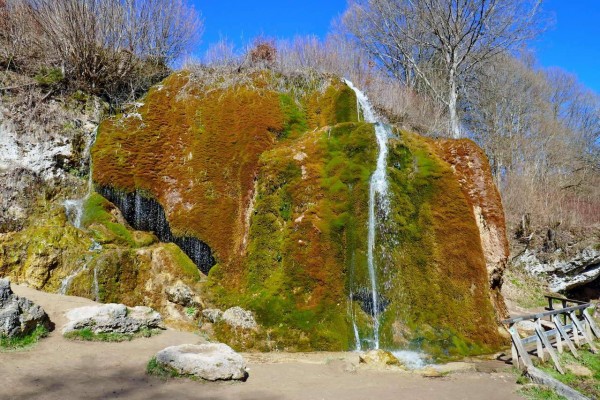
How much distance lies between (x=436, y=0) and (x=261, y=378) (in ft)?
59.4

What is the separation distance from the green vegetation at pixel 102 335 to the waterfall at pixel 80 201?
11.7 ft

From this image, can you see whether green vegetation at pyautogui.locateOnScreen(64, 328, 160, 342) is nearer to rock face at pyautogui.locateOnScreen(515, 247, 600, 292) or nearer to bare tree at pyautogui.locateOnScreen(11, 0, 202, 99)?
bare tree at pyautogui.locateOnScreen(11, 0, 202, 99)

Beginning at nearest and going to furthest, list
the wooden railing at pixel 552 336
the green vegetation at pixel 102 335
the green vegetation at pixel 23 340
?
the green vegetation at pixel 23 340
the green vegetation at pixel 102 335
the wooden railing at pixel 552 336

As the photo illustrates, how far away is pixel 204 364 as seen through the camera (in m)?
5.73

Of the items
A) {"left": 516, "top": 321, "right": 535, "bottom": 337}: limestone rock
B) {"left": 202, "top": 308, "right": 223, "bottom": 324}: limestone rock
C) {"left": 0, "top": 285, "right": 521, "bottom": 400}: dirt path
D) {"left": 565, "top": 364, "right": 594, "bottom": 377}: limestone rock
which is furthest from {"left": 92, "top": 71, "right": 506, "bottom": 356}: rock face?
{"left": 516, "top": 321, "right": 535, "bottom": 337}: limestone rock

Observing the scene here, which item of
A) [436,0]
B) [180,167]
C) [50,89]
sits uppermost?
[436,0]

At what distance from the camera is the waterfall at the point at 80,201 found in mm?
9930

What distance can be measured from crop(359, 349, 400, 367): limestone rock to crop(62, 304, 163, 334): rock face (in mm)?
3818

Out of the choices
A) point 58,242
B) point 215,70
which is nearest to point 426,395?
point 58,242

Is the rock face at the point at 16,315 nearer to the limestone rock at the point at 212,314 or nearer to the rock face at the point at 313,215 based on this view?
the rock face at the point at 313,215

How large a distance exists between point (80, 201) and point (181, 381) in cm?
657

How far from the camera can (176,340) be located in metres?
7.34

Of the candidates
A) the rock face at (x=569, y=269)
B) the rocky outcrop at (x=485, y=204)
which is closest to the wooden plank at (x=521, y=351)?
the rocky outcrop at (x=485, y=204)

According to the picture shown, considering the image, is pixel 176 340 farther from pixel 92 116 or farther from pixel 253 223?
pixel 92 116
